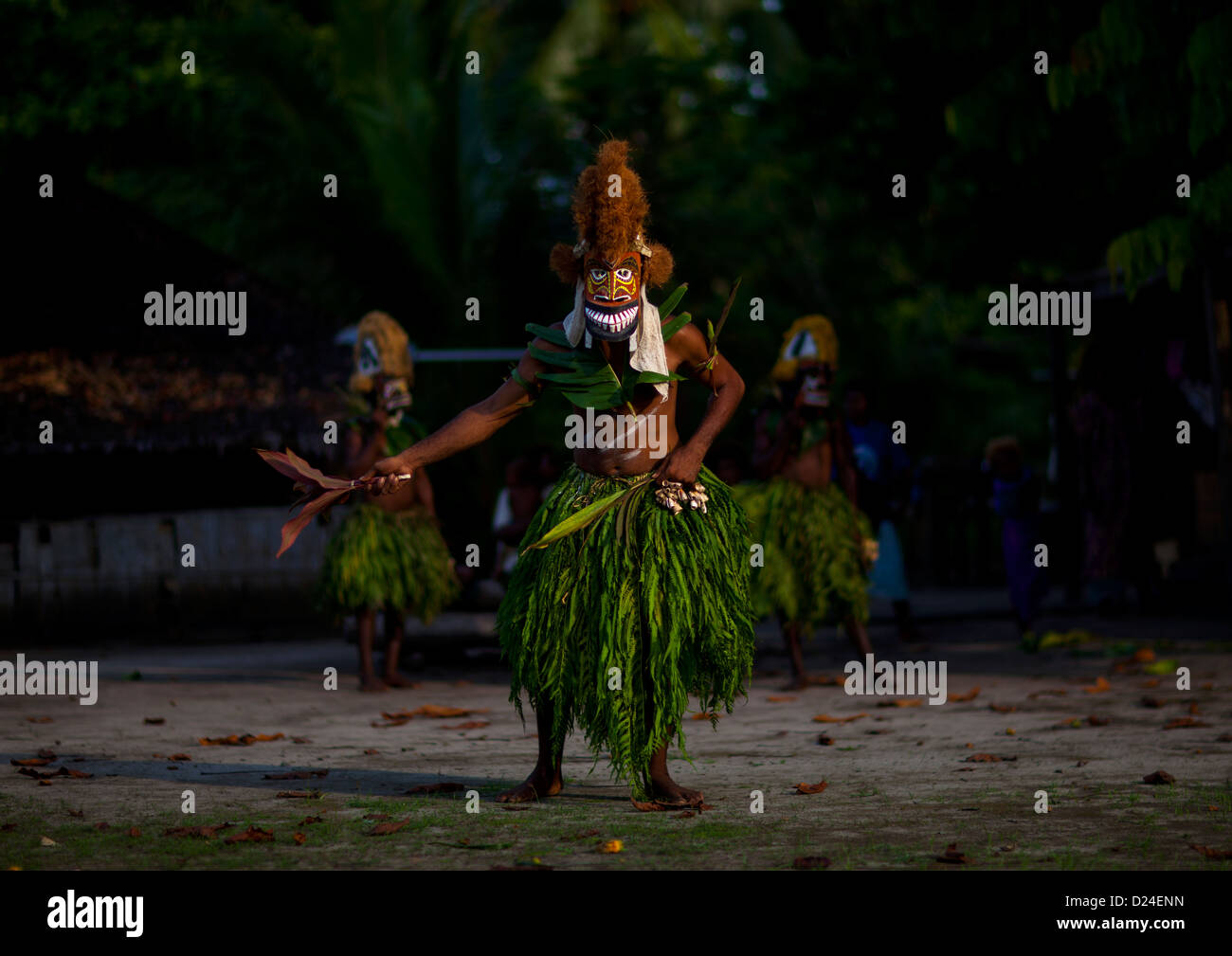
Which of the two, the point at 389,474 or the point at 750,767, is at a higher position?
the point at 389,474

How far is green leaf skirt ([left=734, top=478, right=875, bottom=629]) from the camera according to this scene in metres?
9.98

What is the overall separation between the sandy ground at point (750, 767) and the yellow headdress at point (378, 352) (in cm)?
191

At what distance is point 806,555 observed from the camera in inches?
395

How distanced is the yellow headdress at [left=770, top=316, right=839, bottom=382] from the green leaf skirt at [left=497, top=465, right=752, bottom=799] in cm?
421

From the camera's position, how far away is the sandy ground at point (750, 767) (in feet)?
17.7

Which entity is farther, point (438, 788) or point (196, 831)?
point (438, 788)

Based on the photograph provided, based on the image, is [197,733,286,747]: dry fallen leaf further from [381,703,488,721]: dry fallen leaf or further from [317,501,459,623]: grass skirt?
[317,501,459,623]: grass skirt

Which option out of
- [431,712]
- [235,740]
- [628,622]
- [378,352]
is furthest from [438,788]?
[378,352]

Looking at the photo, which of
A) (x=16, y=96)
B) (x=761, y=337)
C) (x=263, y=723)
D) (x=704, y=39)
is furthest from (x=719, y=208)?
(x=263, y=723)

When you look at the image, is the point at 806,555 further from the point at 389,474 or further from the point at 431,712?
the point at 389,474

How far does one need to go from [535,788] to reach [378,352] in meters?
4.68

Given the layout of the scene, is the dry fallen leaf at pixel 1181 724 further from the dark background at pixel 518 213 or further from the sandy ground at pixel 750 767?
the dark background at pixel 518 213

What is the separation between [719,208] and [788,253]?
163cm
